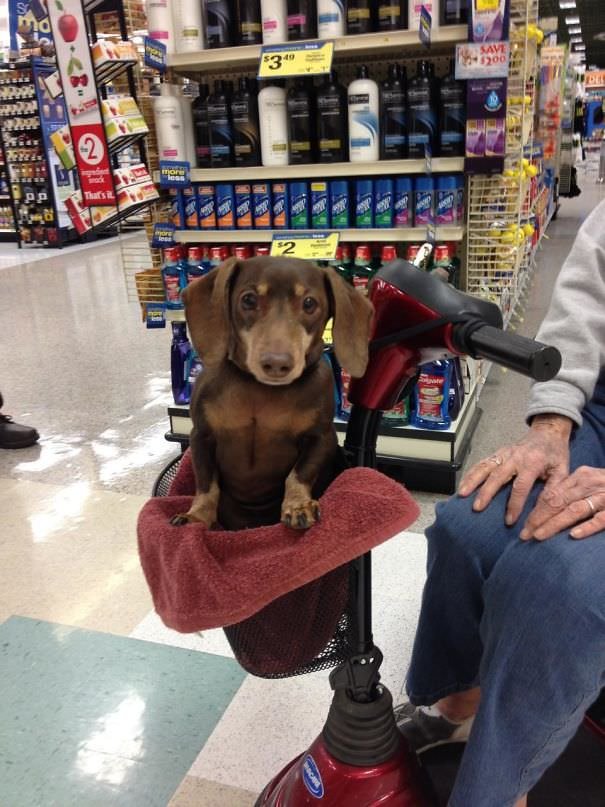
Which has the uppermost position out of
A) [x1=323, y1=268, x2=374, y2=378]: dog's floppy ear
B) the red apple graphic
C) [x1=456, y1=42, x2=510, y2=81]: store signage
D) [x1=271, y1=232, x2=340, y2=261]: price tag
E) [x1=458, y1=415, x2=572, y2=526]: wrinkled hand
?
the red apple graphic

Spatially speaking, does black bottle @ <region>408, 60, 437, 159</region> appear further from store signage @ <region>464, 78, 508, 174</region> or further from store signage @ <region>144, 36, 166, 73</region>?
store signage @ <region>144, 36, 166, 73</region>

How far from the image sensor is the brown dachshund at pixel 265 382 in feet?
3.37

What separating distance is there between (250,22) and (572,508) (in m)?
2.32

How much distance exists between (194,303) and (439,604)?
0.68m

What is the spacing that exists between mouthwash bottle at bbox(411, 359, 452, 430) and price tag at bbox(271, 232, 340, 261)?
1.86ft

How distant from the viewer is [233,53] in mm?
2609

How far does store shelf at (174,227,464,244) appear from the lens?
8.57ft

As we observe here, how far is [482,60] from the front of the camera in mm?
2330

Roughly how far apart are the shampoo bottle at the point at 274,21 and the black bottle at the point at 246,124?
0.19 m

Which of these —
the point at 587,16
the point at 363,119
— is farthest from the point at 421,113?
the point at 587,16

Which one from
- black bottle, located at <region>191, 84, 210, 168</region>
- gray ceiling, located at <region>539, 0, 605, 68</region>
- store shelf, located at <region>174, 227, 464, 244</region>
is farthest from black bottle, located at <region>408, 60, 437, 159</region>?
gray ceiling, located at <region>539, 0, 605, 68</region>

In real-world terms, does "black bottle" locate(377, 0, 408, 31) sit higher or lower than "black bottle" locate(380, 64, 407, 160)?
higher

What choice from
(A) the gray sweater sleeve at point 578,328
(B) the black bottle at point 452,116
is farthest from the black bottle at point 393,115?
(A) the gray sweater sleeve at point 578,328

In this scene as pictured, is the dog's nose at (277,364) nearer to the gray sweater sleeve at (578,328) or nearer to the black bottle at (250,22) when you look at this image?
the gray sweater sleeve at (578,328)
